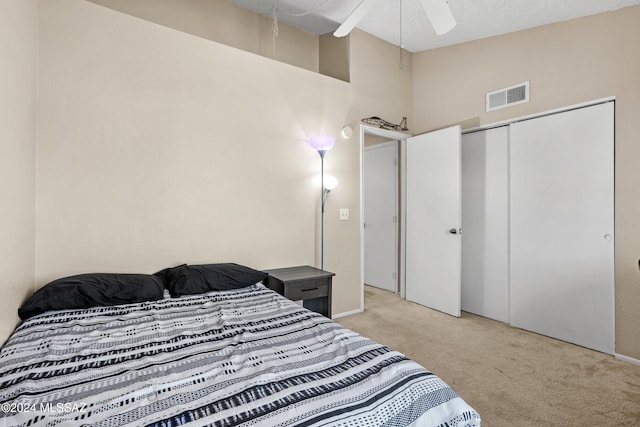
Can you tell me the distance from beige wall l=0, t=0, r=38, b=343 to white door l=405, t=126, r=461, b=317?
3.44 metres

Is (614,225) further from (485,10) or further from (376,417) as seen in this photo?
(376,417)

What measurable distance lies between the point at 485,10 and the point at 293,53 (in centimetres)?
189

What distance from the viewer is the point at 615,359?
253cm

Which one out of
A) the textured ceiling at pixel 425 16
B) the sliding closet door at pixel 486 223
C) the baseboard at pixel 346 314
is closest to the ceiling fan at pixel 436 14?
the textured ceiling at pixel 425 16

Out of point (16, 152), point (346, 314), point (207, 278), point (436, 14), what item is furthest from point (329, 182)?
point (16, 152)

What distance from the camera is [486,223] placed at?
347cm

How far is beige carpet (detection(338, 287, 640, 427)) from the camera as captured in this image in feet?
6.17

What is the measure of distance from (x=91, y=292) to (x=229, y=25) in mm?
2628

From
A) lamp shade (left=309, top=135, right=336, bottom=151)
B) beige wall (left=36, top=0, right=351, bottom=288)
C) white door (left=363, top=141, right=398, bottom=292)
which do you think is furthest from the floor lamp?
white door (left=363, top=141, right=398, bottom=292)

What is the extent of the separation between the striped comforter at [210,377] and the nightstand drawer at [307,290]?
943 millimetres

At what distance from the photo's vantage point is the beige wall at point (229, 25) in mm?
2801

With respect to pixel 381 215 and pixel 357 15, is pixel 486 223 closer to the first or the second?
pixel 381 215

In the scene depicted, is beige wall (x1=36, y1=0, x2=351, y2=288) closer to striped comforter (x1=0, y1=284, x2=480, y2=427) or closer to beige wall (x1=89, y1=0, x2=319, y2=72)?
beige wall (x1=89, y1=0, x2=319, y2=72)

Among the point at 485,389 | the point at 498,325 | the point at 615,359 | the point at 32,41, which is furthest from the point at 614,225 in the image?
the point at 32,41
